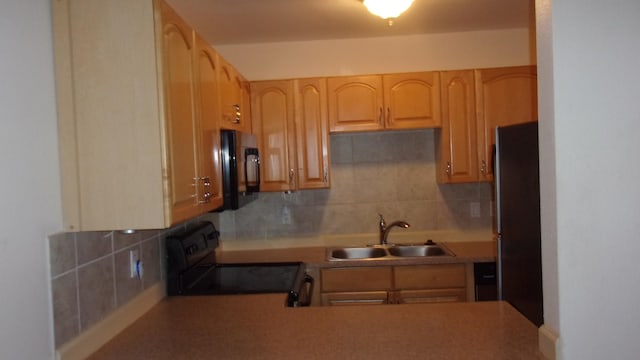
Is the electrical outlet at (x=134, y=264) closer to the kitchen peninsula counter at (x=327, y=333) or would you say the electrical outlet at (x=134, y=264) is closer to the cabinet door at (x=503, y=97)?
the kitchen peninsula counter at (x=327, y=333)

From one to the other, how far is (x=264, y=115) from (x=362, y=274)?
50.3 inches

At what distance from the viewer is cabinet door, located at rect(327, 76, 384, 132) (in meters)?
3.09

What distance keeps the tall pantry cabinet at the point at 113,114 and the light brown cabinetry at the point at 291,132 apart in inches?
65.5

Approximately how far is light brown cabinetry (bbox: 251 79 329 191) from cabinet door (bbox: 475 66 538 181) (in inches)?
42.5

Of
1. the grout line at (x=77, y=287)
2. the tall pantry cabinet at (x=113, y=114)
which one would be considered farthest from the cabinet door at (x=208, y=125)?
the grout line at (x=77, y=287)

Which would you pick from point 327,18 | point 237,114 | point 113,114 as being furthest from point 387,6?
point 113,114

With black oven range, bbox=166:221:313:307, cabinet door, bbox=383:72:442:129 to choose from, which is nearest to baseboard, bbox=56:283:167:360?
black oven range, bbox=166:221:313:307

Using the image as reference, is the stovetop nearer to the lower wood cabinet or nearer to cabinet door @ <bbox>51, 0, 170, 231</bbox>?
the lower wood cabinet

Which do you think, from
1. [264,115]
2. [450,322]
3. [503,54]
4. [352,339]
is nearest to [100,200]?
[352,339]

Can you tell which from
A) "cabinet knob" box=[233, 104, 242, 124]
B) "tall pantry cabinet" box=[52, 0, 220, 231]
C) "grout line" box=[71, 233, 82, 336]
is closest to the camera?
"tall pantry cabinet" box=[52, 0, 220, 231]

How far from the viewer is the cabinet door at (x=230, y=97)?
7.45ft

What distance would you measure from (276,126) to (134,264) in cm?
147

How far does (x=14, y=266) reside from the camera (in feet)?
4.10

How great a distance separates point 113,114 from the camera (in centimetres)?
144
